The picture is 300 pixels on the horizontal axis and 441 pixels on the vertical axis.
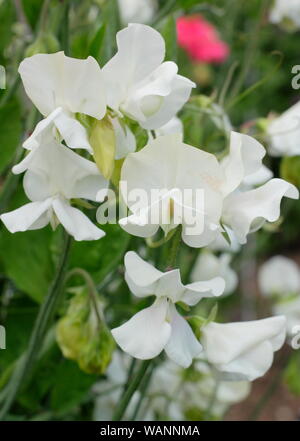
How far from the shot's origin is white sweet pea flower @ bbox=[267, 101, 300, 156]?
2.55 ft

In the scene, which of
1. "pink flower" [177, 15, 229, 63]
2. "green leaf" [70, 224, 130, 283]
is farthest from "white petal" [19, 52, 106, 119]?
"pink flower" [177, 15, 229, 63]

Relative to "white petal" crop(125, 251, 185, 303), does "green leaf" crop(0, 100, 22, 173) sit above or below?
below

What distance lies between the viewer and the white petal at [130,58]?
500 mm

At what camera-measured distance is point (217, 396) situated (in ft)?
3.17

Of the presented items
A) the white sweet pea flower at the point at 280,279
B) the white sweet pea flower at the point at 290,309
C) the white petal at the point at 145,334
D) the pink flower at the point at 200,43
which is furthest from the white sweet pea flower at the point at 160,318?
the pink flower at the point at 200,43

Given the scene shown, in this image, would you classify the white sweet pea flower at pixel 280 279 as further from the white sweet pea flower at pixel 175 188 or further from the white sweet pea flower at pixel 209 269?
the white sweet pea flower at pixel 175 188

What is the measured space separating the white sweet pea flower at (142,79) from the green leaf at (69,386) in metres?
0.37

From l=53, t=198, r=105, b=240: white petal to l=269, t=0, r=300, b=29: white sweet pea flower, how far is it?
676 millimetres

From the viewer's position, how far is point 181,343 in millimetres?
511

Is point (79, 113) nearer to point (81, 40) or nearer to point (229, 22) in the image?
point (81, 40)

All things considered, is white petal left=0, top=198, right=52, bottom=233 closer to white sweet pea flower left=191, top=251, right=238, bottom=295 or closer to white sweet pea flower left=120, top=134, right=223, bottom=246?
white sweet pea flower left=120, top=134, right=223, bottom=246

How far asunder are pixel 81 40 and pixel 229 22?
0.48 m

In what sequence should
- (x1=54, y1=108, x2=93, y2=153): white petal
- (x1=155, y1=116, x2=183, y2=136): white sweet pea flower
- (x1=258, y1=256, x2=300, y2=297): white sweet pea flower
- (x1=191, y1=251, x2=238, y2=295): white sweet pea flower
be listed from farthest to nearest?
(x1=258, y1=256, x2=300, y2=297): white sweet pea flower, (x1=191, y1=251, x2=238, y2=295): white sweet pea flower, (x1=155, y1=116, x2=183, y2=136): white sweet pea flower, (x1=54, y1=108, x2=93, y2=153): white petal
